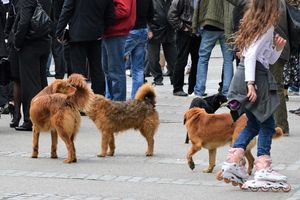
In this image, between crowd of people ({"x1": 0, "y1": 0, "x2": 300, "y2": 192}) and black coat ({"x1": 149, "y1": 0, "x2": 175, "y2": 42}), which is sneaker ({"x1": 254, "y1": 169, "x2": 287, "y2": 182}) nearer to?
crowd of people ({"x1": 0, "y1": 0, "x2": 300, "y2": 192})

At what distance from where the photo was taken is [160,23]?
17.7 meters

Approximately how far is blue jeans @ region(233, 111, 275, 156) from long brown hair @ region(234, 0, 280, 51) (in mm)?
655

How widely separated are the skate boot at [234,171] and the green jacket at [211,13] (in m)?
6.85

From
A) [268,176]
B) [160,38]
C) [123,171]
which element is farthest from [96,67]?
[268,176]

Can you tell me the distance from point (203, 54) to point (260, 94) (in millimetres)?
7368

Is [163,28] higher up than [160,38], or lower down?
higher up

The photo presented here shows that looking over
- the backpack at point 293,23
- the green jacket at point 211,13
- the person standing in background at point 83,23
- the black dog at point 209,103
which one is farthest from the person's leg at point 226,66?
the backpack at point 293,23

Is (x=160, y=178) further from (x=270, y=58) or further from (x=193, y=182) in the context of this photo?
(x=270, y=58)

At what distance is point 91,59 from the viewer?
1289 cm

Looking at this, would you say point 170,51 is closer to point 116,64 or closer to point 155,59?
point 155,59

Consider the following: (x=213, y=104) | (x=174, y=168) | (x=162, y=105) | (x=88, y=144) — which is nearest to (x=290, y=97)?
(x=162, y=105)

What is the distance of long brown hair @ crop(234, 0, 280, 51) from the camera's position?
25.1 ft

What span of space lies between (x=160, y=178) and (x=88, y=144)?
2.38m

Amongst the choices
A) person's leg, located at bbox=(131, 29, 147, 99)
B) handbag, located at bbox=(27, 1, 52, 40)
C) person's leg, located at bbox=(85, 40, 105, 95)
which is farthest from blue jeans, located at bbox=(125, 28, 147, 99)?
handbag, located at bbox=(27, 1, 52, 40)
